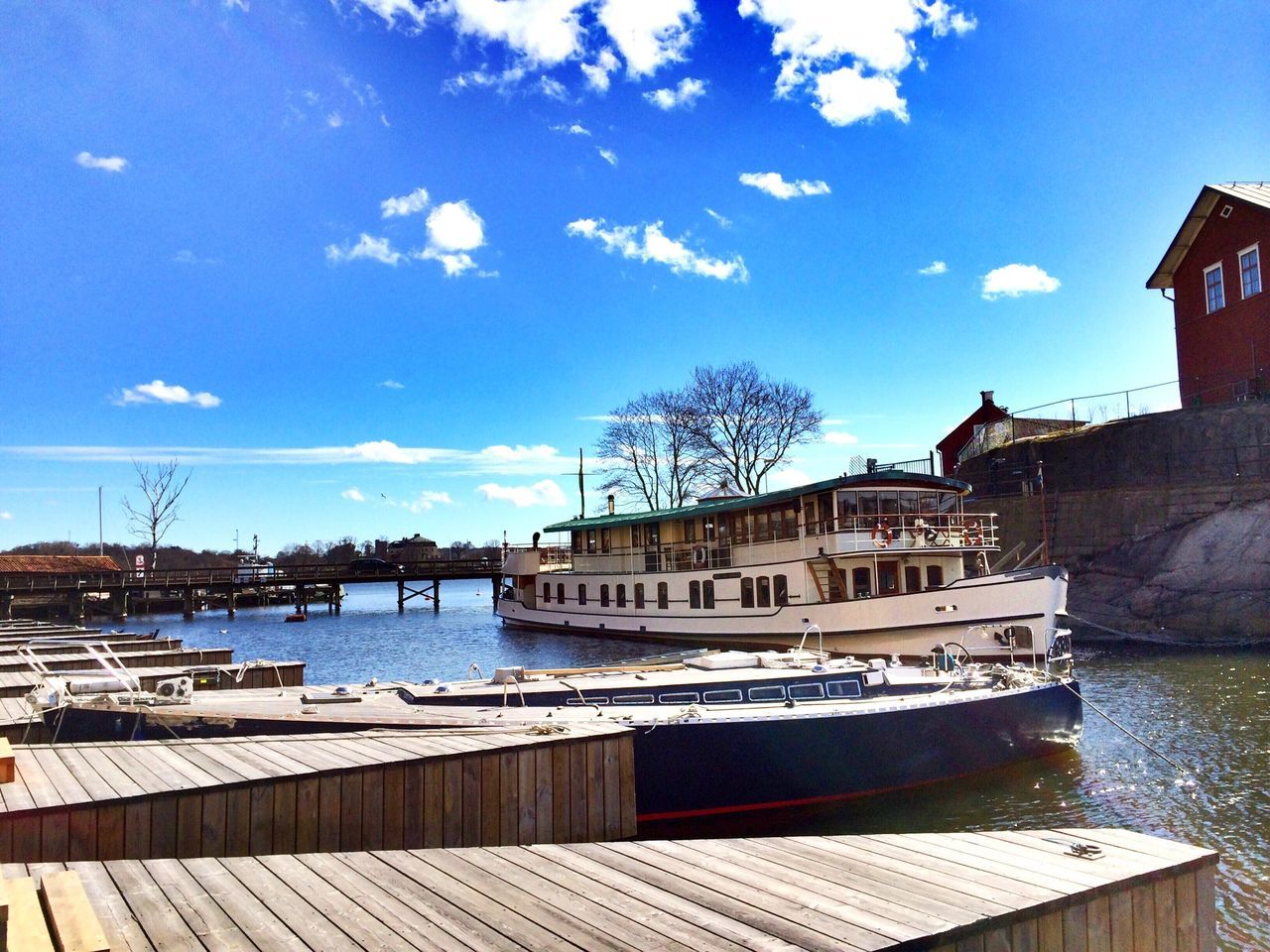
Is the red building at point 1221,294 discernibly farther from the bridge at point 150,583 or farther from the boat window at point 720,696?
the bridge at point 150,583

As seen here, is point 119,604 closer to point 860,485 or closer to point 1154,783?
point 860,485

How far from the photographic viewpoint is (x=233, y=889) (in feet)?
13.9

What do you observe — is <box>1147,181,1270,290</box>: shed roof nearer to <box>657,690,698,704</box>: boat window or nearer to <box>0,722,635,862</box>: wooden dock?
<box>657,690,698,704</box>: boat window

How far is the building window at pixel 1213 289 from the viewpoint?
34.0 m

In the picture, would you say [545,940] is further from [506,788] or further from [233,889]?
[506,788]

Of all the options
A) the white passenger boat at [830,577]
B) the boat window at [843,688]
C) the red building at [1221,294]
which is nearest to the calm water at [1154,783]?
the boat window at [843,688]

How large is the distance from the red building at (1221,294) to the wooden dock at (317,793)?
34.0 metres

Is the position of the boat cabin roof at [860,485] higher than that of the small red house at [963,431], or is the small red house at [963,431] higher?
the small red house at [963,431]

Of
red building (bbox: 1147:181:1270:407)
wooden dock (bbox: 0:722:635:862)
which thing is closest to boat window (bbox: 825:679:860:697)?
wooden dock (bbox: 0:722:635:862)

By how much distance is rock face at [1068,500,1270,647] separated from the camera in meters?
27.9

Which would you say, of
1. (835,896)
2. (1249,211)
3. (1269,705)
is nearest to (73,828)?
(835,896)

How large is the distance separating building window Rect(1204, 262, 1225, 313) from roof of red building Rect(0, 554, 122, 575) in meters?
64.1

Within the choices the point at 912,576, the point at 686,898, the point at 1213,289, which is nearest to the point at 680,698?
the point at 686,898

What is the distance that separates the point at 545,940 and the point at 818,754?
771 centimetres
